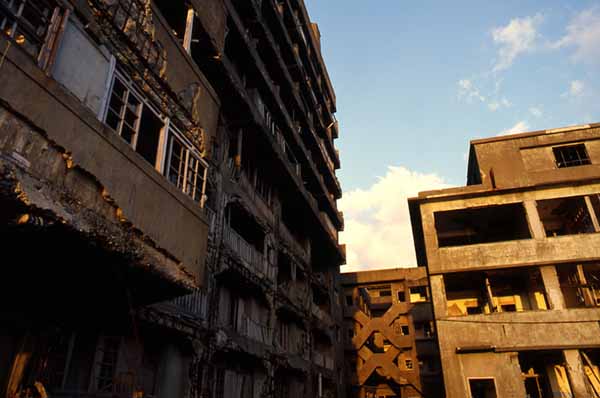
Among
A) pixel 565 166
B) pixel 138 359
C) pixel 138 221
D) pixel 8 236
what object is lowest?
pixel 138 359

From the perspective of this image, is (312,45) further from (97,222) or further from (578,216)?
(97,222)

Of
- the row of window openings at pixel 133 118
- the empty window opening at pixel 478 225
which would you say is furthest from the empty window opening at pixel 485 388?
the row of window openings at pixel 133 118

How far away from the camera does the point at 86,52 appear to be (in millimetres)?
6047

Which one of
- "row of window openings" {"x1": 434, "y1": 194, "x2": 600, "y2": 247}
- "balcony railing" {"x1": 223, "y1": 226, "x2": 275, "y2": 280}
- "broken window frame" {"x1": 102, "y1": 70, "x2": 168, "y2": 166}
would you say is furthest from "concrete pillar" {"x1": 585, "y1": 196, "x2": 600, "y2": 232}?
"broken window frame" {"x1": 102, "y1": 70, "x2": 168, "y2": 166}

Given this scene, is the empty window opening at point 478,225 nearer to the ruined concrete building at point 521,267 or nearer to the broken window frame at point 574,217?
the ruined concrete building at point 521,267

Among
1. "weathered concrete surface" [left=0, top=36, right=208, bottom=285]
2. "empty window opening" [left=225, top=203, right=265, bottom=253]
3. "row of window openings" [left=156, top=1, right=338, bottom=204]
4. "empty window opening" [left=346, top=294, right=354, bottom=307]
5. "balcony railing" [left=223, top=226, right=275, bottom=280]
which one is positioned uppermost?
"row of window openings" [left=156, top=1, right=338, bottom=204]

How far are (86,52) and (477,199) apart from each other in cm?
1916

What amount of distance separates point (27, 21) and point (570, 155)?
A: 2303 centimetres

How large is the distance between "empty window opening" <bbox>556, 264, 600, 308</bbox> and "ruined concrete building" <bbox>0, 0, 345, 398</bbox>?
13809 millimetres

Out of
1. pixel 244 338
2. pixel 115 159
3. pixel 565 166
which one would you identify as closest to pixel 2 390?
pixel 115 159

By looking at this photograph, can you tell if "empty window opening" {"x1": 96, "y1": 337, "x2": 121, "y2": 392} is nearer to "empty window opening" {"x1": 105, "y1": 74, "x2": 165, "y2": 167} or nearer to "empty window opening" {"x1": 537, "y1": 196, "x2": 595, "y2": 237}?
"empty window opening" {"x1": 105, "y1": 74, "x2": 165, "y2": 167}

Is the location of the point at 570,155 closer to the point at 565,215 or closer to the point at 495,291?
the point at 565,215

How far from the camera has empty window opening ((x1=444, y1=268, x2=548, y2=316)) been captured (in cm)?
2009

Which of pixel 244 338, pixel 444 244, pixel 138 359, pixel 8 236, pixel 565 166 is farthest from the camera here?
pixel 444 244
